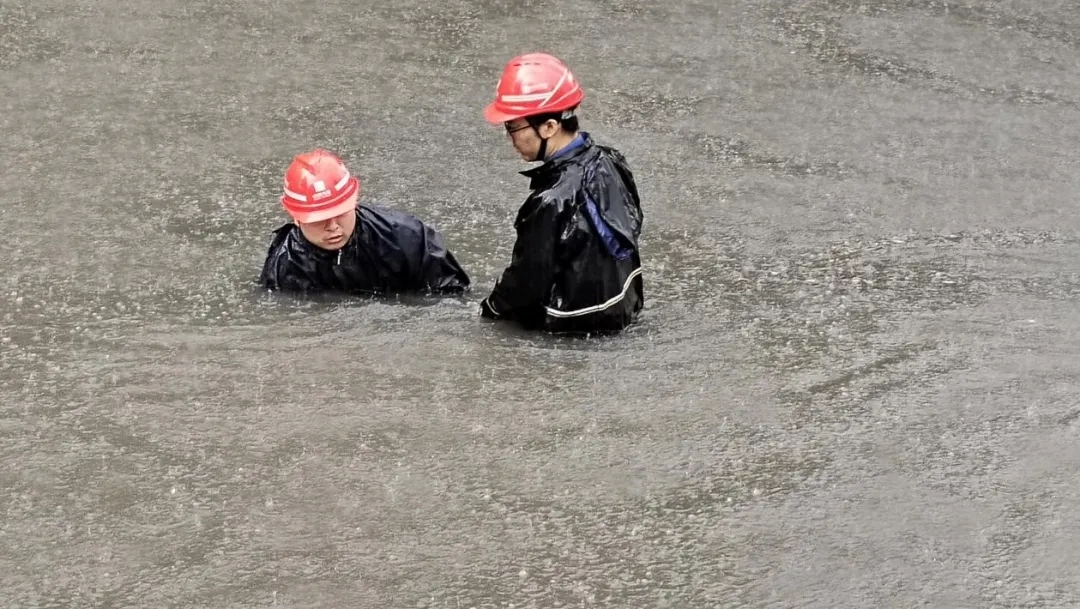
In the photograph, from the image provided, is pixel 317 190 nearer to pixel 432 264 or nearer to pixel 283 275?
pixel 283 275

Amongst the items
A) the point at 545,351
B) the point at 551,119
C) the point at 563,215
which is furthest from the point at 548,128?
the point at 545,351

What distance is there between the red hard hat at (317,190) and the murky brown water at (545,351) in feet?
1.32

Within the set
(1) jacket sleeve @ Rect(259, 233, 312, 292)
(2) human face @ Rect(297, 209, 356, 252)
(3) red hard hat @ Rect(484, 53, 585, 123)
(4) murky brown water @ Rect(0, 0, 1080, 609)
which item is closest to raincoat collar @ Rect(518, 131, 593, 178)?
(3) red hard hat @ Rect(484, 53, 585, 123)

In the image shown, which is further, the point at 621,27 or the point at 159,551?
the point at 621,27

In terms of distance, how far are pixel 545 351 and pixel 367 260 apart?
0.92 meters

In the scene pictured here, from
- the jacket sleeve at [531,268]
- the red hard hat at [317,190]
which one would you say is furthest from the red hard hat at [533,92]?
the red hard hat at [317,190]

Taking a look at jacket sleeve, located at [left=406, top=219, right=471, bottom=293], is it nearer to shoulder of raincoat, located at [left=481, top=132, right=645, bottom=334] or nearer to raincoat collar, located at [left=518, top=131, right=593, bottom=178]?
shoulder of raincoat, located at [left=481, top=132, right=645, bottom=334]

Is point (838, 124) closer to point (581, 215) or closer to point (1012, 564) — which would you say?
point (581, 215)

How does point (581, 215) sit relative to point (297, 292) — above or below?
above

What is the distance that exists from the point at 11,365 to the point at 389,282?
149cm

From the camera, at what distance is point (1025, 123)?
7.16 meters

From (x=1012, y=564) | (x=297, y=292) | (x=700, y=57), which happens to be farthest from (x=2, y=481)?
(x=700, y=57)

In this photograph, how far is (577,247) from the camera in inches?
181

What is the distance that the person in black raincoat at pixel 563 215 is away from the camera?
4508mm
